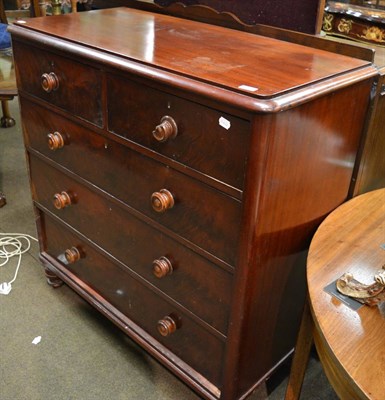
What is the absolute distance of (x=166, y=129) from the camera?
3.29 ft

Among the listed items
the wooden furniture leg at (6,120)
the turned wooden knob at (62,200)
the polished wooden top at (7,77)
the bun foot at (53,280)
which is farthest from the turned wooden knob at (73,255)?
the wooden furniture leg at (6,120)

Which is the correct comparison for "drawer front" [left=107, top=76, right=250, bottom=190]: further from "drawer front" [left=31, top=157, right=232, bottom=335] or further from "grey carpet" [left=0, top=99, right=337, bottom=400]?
"grey carpet" [left=0, top=99, right=337, bottom=400]

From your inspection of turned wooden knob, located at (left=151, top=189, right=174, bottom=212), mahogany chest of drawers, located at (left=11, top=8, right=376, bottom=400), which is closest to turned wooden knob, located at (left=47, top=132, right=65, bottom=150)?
mahogany chest of drawers, located at (left=11, top=8, right=376, bottom=400)

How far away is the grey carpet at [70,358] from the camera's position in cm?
142

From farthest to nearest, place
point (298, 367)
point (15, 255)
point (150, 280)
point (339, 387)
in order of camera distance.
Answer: point (15, 255)
point (150, 280)
point (298, 367)
point (339, 387)

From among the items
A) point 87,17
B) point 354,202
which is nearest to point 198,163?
point 354,202

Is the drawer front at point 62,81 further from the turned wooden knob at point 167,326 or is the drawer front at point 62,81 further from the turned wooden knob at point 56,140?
the turned wooden knob at point 167,326

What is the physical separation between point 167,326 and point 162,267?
17 centimetres

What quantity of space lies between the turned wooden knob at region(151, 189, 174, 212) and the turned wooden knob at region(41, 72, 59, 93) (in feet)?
1.40

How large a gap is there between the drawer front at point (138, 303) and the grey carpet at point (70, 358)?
165mm

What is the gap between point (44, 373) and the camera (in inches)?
58.2

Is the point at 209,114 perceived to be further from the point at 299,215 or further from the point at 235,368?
the point at 235,368

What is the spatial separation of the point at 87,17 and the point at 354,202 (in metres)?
0.88

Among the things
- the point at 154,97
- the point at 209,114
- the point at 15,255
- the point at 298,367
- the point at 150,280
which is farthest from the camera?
the point at 15,255
